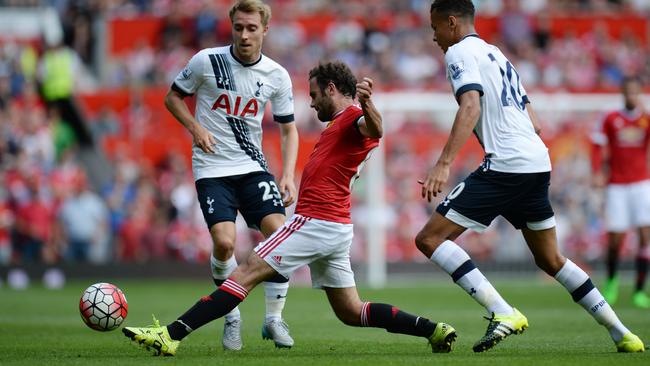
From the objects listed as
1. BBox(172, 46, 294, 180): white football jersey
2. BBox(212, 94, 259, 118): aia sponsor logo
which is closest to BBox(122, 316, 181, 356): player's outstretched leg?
BBox(172, 46, 294, 180): white football jersey

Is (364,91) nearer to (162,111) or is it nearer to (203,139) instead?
(203,139)

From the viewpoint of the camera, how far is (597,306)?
8641 mm

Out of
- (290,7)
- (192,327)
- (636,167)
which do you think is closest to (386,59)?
(290,7)

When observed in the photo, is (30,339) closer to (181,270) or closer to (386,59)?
(181,270)

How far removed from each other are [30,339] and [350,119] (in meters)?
3.92

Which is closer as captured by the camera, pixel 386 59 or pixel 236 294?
pixel 236 294

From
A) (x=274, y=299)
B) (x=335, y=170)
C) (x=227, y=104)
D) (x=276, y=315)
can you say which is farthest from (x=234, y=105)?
(x=276, y=315)

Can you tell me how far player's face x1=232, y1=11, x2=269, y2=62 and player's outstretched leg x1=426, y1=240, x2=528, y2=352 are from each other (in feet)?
7.56

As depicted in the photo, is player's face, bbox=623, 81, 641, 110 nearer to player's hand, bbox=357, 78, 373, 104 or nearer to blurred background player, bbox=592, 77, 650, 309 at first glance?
blurred background player, bbox=592, 77, 650, 309

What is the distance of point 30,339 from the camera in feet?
34.0

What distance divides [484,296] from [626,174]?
316 inches

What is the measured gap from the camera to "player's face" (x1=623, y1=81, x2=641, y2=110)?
1517 cm

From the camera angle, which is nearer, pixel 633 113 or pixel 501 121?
pixel 501 121

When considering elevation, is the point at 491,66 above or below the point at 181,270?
above
